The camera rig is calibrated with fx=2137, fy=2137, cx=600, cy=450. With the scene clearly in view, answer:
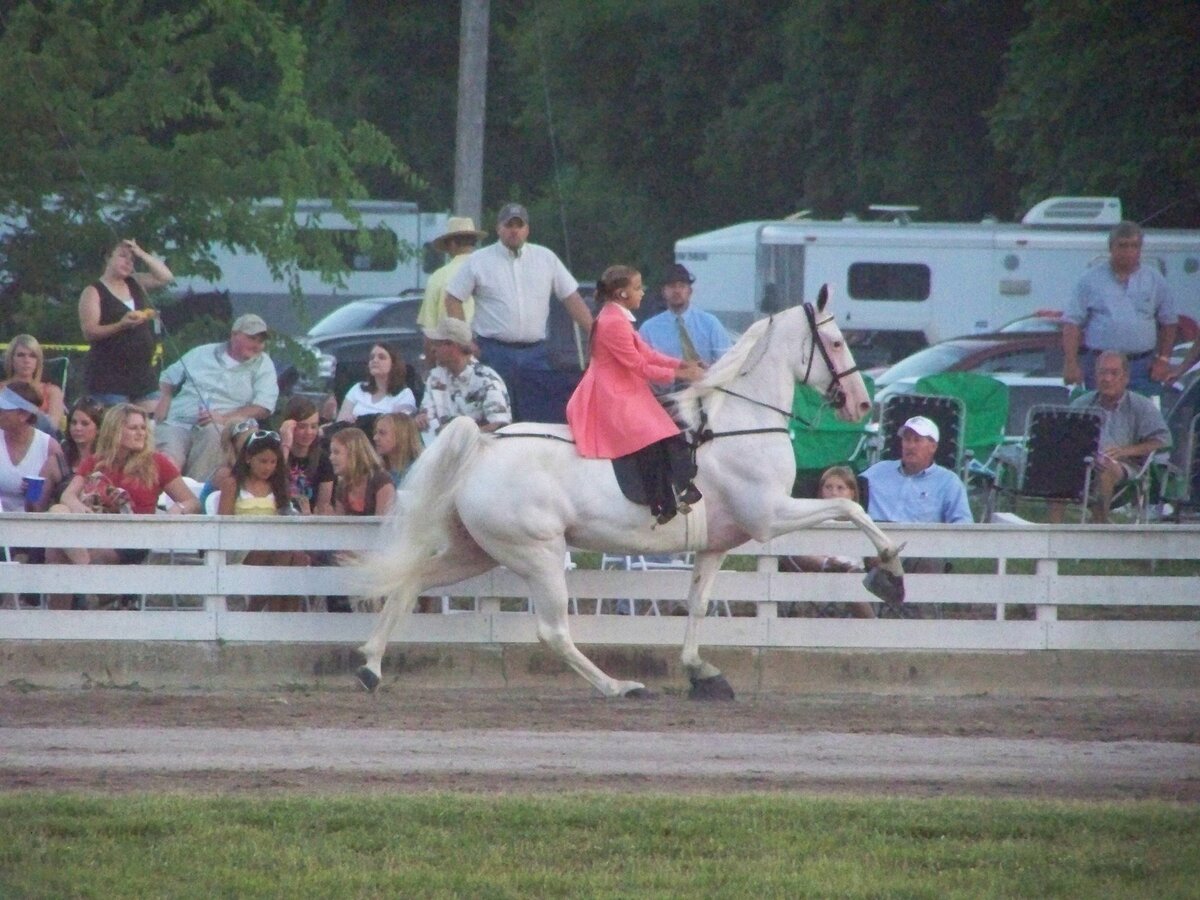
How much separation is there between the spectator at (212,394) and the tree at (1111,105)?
18.1 m

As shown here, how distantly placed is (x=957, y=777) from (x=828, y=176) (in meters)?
31.8

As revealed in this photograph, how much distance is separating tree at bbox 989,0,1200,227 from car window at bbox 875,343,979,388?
8.50 meters

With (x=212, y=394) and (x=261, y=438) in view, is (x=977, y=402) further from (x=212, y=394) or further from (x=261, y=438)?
(x=261, y=438)

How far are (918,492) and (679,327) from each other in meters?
2.01

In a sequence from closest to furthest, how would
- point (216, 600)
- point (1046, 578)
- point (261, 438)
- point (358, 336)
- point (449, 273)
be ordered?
1. point (216, 600)
2. point (1046, 578)
3. point (261, 438)
4. point (449, 273)
5. point (358, 336)

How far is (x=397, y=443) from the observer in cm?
1304

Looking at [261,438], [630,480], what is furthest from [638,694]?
[261,438]

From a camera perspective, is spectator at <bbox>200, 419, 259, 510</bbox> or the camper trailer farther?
the camper trailer

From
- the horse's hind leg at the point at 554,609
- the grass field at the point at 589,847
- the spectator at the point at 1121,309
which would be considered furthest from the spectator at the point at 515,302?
the grass field at the point at 589,847

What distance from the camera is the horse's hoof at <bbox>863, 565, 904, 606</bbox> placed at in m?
11.3

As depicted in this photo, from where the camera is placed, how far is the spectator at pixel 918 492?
13.2 metres

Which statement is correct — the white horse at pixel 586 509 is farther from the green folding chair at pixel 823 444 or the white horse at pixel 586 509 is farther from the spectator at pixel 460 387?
the green folding chair at pixel 823 444

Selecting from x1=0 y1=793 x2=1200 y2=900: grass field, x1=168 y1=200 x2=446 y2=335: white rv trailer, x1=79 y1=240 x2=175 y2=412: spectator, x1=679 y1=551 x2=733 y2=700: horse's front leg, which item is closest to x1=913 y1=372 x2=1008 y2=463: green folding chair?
x1=679 y1=551 x2=733 y2=700: horse's front leg

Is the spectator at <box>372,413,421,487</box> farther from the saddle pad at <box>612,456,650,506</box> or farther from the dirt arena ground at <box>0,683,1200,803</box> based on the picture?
the saddle pad at <box>612,456,650,506</box>
